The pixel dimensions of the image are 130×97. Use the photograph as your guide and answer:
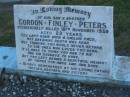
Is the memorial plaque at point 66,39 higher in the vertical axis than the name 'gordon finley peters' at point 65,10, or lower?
lower

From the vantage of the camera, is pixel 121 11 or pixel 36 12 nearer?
pixel 36 12

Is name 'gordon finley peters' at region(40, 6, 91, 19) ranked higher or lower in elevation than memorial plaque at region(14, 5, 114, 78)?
higher

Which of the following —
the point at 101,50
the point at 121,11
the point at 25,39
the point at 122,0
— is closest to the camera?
the point at 101,50

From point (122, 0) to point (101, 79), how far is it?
477 cm

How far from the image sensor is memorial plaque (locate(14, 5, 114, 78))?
22.1ft

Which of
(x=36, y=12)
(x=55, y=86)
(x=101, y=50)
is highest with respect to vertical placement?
(x=36, y=12)

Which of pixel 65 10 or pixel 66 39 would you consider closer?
pixel 65 10

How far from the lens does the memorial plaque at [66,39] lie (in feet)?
22.1

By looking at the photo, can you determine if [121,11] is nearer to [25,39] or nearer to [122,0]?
[122,0]

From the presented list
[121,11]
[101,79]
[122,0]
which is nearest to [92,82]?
[101,79]

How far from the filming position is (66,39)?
6984 millimetres

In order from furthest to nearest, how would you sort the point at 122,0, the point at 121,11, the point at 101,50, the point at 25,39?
the point at 122,0 < the point at 121,11 < the point at 25,39 < the point at 101,50

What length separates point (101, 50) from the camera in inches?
267

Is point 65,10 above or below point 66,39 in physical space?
above
